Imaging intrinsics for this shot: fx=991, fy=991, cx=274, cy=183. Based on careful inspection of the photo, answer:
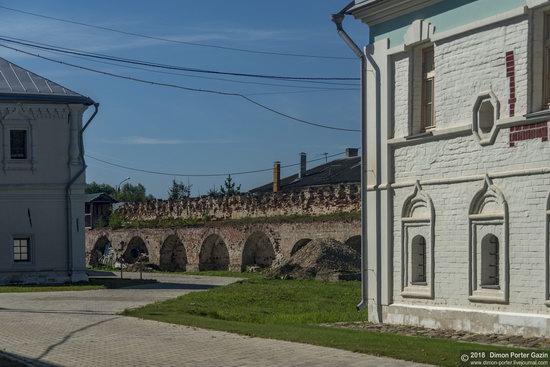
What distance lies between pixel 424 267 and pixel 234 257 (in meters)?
30.3

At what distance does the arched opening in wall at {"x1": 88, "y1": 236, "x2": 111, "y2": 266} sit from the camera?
59.3 meters

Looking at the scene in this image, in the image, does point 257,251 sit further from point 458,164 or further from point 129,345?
point 129,345

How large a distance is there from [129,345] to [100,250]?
150 ft

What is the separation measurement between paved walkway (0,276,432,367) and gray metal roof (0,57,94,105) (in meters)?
12.6

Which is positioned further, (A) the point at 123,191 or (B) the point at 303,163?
(A) the point at 123,191

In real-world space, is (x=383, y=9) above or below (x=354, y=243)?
above

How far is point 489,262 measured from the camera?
644 inches

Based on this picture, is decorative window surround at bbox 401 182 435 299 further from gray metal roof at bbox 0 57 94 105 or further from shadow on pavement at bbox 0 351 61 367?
gray metal roof at bbox 0 57 94 105

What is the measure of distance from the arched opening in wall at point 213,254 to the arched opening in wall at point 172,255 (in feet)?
7.43

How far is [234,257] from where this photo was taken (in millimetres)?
48094

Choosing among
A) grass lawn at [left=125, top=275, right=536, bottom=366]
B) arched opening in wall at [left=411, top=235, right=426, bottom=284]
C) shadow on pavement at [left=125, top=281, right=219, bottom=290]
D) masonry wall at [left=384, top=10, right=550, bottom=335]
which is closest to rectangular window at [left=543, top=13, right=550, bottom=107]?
masonry wall at [left=384, top=10, right=550, bottom=335]

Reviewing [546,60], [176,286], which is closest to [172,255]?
[176,286]

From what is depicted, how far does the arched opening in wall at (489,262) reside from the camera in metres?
16.3

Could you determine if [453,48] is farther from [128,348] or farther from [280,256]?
[280,256]
